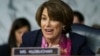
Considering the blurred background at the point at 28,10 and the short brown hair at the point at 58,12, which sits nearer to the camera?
the short brown hair at the point at 58,12

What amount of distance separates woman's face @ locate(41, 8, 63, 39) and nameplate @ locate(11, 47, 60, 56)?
0.49 ft

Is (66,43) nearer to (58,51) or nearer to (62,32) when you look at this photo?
(62,32)

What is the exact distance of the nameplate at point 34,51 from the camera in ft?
2.85

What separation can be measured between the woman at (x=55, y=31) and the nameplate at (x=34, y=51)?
0.39 feet

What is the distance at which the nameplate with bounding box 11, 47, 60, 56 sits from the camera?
869mm

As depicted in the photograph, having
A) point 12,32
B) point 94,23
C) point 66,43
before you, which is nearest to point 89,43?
point 66,43

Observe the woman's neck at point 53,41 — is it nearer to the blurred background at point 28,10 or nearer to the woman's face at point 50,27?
the woman's face at point 50,27

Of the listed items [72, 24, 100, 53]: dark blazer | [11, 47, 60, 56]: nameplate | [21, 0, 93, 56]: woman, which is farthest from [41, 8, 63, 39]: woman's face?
[72, 24, 100, 53]: dark blazer

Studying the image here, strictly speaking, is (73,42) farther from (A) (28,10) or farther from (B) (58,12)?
(A) (28,10)

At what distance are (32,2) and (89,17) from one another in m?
0.44

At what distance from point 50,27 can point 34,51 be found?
17 cm

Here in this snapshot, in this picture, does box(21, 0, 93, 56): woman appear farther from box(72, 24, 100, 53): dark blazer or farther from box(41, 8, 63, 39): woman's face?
box(72, 24, 100, 53): dark blazer

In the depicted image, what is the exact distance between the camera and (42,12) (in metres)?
1.07

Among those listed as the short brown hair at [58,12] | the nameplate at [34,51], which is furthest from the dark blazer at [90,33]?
the nameplate at [34,51]
